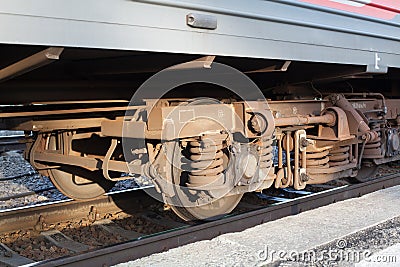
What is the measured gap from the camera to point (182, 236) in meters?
3.74

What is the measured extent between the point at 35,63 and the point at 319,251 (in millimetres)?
1923

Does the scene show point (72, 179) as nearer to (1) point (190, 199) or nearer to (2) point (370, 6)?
(1) point (190, 199)

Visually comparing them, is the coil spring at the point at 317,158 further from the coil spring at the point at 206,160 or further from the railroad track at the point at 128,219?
the coil spring at the point at 206,160

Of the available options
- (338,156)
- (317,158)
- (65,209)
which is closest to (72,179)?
(65,209)

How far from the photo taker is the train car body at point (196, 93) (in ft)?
8.59

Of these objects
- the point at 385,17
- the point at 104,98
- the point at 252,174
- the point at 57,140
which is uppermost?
the point at 385,17

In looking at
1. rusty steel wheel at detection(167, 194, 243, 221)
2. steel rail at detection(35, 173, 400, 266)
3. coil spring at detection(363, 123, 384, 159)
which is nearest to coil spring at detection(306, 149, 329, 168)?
steel rail at detection(35, 173, 400, 266)

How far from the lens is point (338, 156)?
5.13 meters

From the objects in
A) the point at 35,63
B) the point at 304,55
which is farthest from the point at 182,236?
the point at 35,63

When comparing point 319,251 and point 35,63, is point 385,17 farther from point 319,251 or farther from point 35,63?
point 35,63

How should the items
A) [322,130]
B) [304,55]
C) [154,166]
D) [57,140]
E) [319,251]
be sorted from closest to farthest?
1. [319,251]
2. [304,55]
3. [154,166]
4. [57,140]
5. [322,130]

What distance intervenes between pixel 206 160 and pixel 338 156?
1844 millimetres

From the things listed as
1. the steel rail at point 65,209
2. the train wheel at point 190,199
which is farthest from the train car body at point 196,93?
the steel rail at point 65,209

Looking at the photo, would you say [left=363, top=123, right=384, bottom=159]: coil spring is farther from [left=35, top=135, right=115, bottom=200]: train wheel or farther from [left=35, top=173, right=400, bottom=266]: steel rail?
[left=35, top=135, right=115, bottom=200]: train wheel
